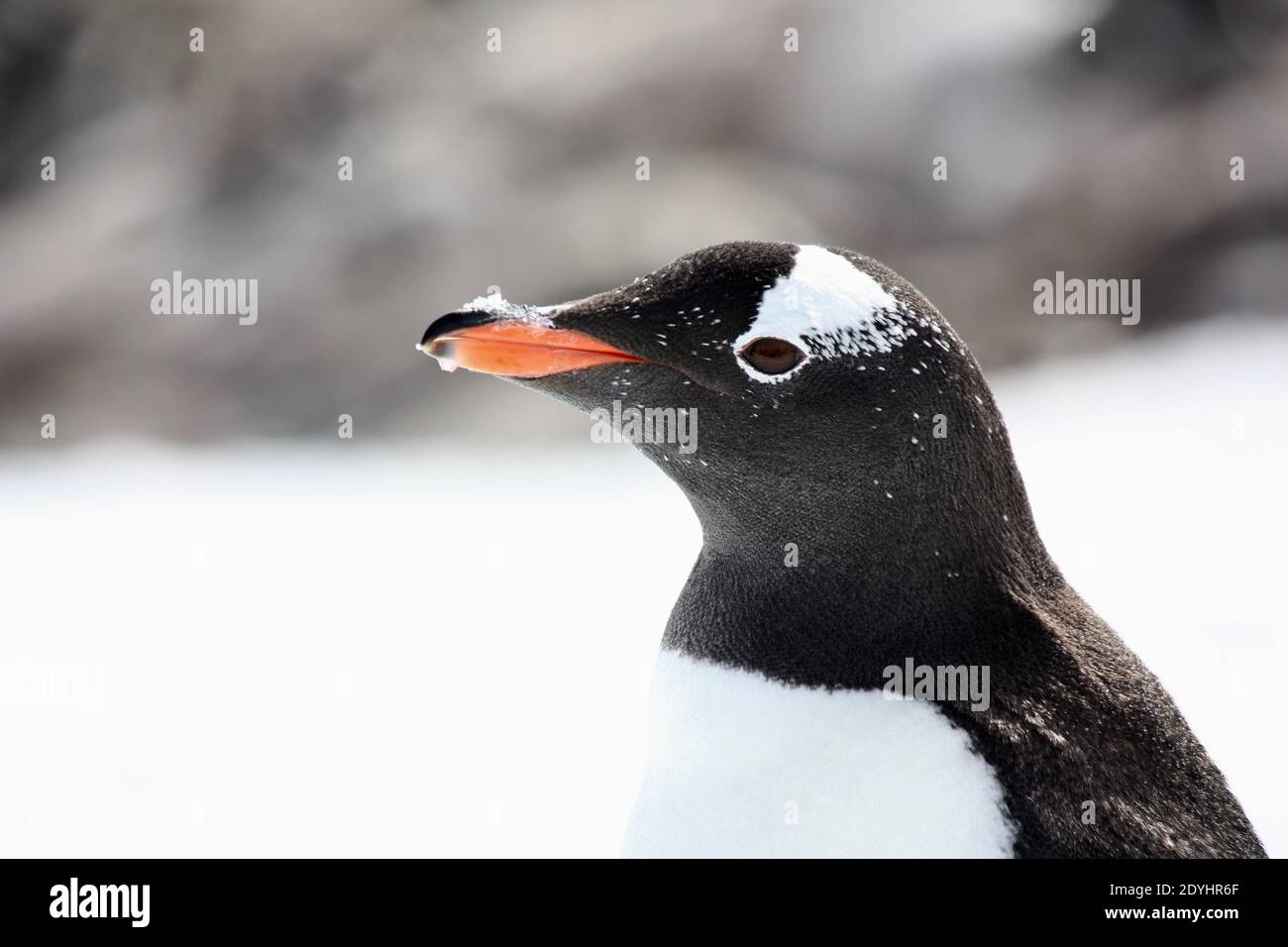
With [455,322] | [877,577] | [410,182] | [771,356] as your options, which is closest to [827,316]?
[771,356]

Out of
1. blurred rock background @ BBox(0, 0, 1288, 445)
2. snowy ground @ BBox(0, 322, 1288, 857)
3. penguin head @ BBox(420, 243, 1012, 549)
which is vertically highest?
blurred rock background @ BBox(0, 0, 1288, 445)

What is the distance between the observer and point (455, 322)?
1.47 meters

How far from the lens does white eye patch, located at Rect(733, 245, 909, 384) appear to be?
140 cm

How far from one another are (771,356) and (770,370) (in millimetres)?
15

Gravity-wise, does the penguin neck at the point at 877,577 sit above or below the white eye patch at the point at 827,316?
below

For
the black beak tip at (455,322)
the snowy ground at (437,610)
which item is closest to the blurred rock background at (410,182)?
the snowy ground at (437,610)

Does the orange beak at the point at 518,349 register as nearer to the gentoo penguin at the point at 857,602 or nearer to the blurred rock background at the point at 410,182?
the gentoo penguin at the point at 857,602

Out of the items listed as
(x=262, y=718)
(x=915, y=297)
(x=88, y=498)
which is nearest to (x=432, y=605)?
(x=262, y=718)

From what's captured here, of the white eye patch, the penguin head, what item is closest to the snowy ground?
the penguin head

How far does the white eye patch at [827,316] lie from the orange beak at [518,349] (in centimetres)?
15

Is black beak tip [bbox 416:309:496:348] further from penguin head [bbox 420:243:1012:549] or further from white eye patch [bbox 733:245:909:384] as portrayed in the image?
white eye patch [bbox 733:245:909:384]

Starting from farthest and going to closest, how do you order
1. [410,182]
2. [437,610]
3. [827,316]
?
[410,182] < [437,610] < [827,316]

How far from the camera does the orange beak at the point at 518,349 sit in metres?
1.47

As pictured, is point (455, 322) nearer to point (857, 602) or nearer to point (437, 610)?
point (857, 602)
